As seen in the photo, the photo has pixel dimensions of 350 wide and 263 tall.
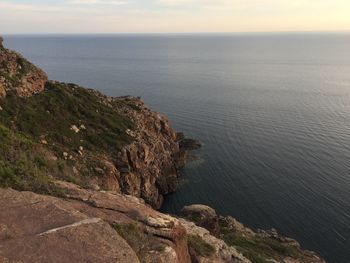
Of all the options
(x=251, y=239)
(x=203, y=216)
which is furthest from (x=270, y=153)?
(x=203, y=216)

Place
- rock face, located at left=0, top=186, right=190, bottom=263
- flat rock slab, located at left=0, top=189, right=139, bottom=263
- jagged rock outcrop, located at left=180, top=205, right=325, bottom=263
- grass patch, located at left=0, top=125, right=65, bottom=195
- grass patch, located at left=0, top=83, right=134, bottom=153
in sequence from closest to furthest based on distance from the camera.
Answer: flat rock slab, located at left=0, top=189, right=139, bottom=263 → rock face, located at left=0, top=186, right=190, bottom=263 → grass patch, located at left=0, top=125, right=65, bottom=195 → jagged rock outcrop, located at left=180, top=205, right=325, bottom=263 → grass patch, located at left=0, top=83, right=134, bottom=153

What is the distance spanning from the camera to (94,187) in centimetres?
2480

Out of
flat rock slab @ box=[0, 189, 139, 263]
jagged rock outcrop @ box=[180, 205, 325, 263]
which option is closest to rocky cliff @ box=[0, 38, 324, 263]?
flat rock slab @ box=[0, 189, 139, 263]

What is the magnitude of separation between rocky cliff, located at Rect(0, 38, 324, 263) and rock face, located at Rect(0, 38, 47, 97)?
215mm

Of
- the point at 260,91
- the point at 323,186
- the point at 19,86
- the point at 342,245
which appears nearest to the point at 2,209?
the point at 342,245

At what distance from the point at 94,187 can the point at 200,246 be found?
8.12m

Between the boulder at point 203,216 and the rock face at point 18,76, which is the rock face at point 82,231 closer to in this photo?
the boulder at point 203,216

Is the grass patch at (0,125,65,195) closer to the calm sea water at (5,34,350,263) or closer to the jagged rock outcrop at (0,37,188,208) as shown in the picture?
the jagged rock outcrop at (0,37,188,208)

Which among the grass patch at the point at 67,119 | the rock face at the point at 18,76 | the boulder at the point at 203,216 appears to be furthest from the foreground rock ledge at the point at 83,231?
the rock face at the point at 18,76

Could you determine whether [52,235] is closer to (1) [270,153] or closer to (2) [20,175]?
(2) [20,175]

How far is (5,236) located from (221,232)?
133 ft

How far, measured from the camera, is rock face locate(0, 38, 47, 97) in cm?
6406

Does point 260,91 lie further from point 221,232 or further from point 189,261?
point 189,261

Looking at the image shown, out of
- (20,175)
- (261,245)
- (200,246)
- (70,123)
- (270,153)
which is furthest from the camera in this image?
(270,153)
